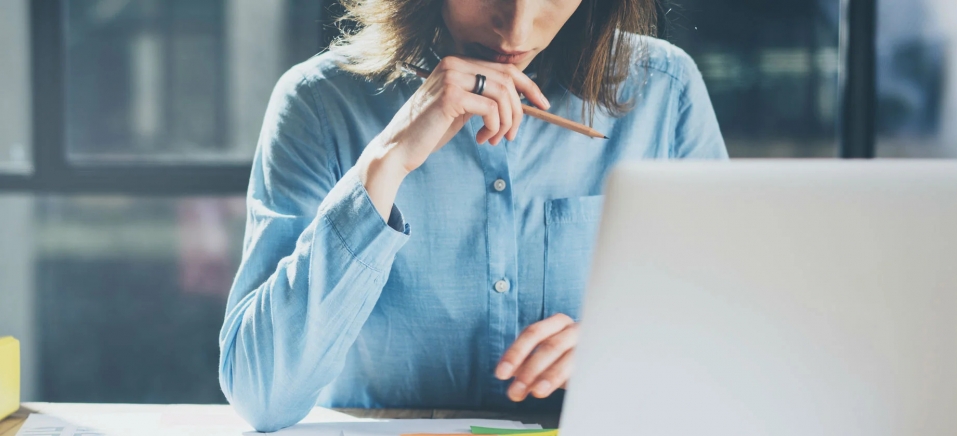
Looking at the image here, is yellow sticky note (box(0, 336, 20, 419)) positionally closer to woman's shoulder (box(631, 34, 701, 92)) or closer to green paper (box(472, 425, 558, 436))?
green paper (box(472, 425, 558, 436))

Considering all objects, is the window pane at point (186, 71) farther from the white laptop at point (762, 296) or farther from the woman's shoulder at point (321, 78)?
the white laptop at point (762, 296)

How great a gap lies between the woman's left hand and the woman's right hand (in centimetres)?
38

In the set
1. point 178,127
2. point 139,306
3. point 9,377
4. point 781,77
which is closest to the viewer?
point 9,377

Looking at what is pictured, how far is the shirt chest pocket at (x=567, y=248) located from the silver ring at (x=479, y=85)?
0.28 m

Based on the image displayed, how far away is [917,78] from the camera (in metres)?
2.02

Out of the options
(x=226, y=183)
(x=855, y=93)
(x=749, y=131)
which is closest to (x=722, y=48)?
(x=749, y=131)

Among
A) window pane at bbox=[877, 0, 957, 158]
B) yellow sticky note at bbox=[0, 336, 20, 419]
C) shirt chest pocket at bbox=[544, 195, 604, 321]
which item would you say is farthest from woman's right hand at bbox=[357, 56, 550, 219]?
window pane at bbox=[877, 0, 957, 158]

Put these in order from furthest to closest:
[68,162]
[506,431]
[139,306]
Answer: [139,306], [68,162], [506,431]

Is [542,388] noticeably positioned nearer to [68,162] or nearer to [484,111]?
[484,111]

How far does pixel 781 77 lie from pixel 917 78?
0.35 meters

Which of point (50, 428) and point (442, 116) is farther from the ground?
point (442, 116)

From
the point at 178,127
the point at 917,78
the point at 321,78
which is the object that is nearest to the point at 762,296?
the point at 321,78

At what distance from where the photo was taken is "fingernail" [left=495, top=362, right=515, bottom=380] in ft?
4.75

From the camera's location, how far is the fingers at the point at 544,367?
136 cm
